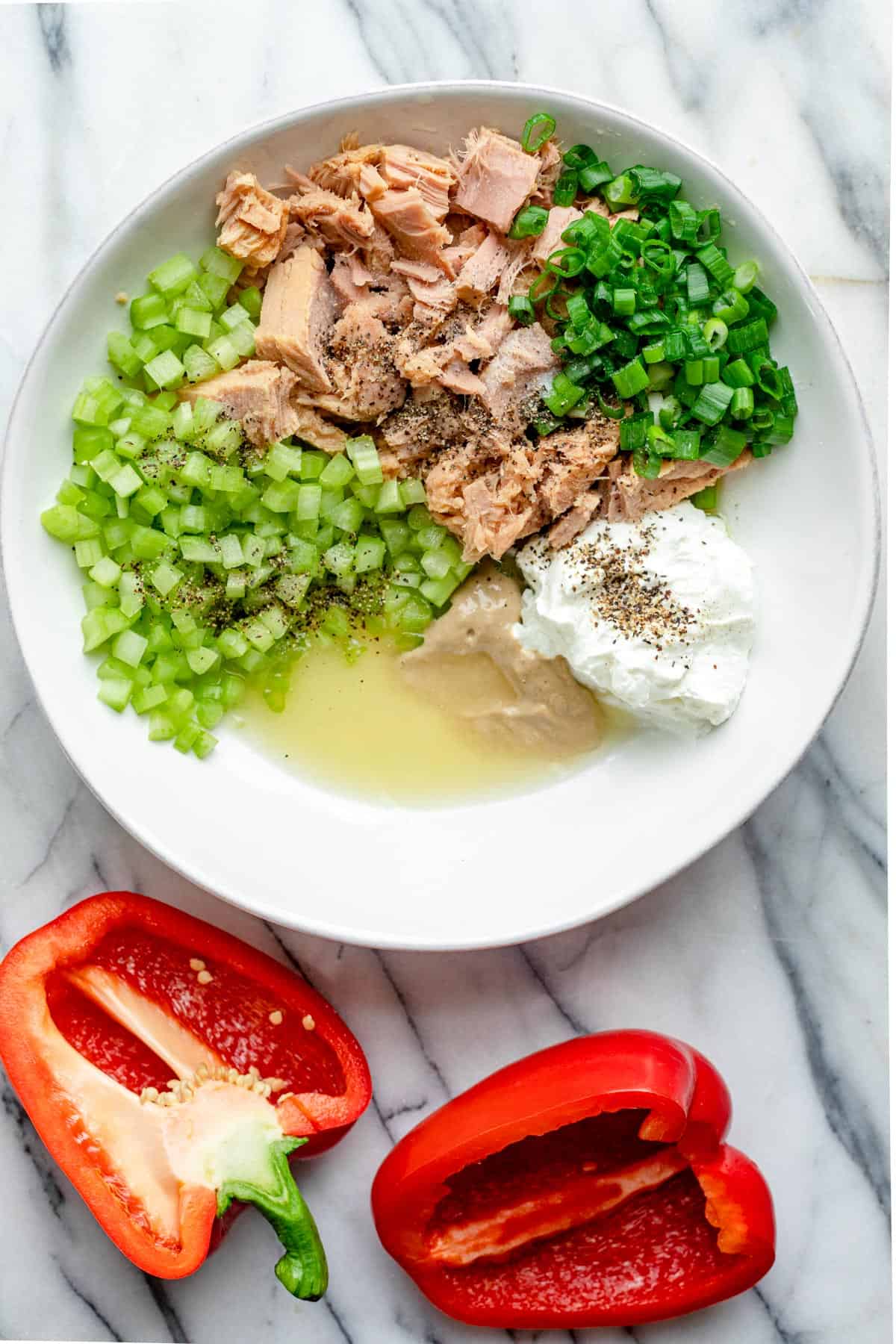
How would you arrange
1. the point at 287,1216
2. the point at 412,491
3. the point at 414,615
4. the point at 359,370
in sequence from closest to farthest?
the point at 287,1216 < the point at 359,370 < the point at 412,491 < the point at 414,615

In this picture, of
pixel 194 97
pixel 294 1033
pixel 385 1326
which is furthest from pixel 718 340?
pixel 385 1326

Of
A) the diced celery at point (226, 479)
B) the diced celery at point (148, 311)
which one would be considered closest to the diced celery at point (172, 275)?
the diced celery at point (148, 311)

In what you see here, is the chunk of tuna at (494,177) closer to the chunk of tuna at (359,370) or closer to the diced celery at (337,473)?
the chunk of tuna at (359,370)

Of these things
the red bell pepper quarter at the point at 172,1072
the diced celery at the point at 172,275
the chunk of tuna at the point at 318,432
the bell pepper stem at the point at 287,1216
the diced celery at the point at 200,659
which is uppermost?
the diced celery at the point at 172,275

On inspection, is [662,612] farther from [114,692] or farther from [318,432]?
[114,692]

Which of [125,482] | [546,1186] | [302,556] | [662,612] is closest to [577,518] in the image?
[662,612]

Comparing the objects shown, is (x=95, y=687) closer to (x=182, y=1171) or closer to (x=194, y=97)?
(x=182, y=1171)
